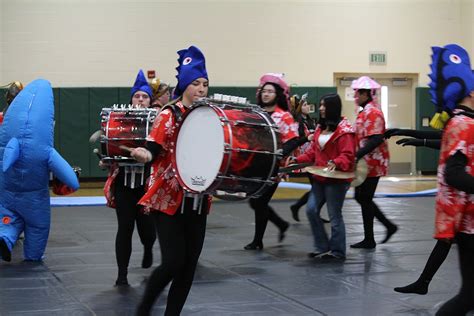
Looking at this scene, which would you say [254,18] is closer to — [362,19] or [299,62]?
[299,62]

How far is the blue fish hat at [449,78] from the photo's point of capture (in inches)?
196

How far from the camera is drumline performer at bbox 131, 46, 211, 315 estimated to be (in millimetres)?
4918

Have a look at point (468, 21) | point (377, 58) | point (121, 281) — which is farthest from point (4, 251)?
point (468, 21)

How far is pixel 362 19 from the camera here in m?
21.4

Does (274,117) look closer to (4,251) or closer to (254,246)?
(254,246)

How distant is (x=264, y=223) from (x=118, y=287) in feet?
8.74

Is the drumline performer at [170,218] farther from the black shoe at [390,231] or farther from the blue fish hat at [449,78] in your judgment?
the black shoe at [390,231]

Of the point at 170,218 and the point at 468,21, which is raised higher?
the point at 468,21

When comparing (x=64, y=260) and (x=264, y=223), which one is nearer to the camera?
(x=64, y=260)

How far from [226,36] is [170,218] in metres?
16.1

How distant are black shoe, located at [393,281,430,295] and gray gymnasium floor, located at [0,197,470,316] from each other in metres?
0.08

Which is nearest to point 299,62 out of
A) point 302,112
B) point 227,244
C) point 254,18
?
point 254,18

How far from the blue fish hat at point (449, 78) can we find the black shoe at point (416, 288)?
1.56m

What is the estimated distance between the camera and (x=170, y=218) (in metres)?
4.99
